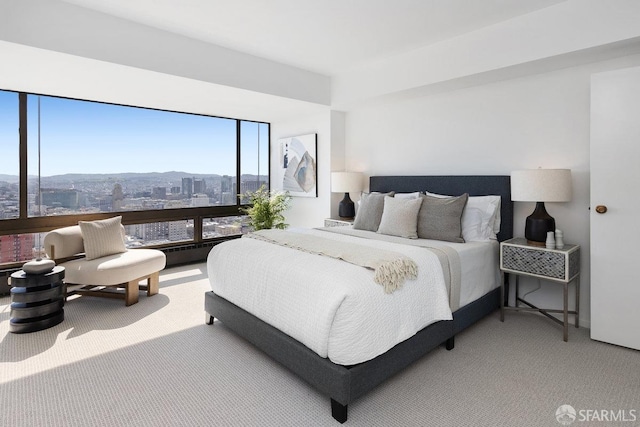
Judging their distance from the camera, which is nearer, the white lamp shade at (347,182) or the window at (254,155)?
the white lamp shade at (347,182)

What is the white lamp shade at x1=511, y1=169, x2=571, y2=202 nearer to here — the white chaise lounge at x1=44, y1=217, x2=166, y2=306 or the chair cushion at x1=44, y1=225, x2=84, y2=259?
A: the white chaise lounge at x1=44, y1=217, x2=166, y2=306

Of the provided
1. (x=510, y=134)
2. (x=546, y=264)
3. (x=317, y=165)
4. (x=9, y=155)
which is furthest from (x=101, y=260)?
(x=510, y=134)

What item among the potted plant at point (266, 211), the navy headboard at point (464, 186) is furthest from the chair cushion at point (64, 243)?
the navy headboard at point (464, 186)

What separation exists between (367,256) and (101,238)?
2961mm

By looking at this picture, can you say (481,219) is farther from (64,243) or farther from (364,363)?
(64,243)

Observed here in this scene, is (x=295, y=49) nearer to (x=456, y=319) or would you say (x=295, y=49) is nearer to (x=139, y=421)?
(x=456, y=319)

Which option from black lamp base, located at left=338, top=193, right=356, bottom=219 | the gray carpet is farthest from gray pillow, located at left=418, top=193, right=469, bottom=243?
black lamp base, located at left=338, top=193, right=356, bottom=219

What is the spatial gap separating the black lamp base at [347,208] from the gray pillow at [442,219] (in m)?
1.60

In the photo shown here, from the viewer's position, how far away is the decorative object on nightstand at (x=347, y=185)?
4.86 m

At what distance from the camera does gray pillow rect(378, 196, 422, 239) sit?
3.46 metres

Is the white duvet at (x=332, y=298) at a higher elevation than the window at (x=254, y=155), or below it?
below

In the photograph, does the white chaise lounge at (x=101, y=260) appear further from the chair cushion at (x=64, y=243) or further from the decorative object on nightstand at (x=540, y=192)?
the decorative object on nightstand at (x=540, y=192)

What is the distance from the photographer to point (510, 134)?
3625mm

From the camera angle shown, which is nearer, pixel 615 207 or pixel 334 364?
pixel 334 364
